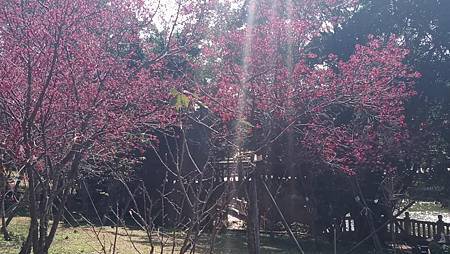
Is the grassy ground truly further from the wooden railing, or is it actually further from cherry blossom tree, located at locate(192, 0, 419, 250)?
cherry blossom tree, located at locate(192, 0, 419, 250)

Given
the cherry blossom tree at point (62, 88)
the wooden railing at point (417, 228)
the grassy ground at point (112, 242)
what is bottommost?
the grassy ground at point (112, 242)

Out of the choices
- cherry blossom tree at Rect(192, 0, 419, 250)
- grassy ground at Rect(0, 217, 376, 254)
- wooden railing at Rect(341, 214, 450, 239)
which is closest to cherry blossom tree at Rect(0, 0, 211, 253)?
cherry blossom tree at Rect(192, 0, 419, 250)

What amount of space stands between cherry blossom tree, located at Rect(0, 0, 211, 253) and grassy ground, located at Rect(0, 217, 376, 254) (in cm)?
318

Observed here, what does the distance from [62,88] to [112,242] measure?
5486 millimetres

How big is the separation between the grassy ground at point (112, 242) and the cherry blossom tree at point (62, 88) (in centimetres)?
318

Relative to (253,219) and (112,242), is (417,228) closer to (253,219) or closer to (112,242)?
(112,242)

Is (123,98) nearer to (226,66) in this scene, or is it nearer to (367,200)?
(226,66)

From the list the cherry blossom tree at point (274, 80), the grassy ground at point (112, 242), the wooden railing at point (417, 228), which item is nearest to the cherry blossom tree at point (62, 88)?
the cherry blossom tree at point (274, 80)

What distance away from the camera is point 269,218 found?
46.8ft

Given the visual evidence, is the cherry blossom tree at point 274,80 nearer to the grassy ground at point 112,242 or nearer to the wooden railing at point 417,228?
the grassy ground at point 112,242

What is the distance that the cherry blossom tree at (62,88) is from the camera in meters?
4.43

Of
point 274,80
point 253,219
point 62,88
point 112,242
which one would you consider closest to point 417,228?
point 112,242

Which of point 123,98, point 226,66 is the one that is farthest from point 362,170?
point 123,98

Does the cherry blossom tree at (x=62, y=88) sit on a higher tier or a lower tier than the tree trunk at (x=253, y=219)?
higher
